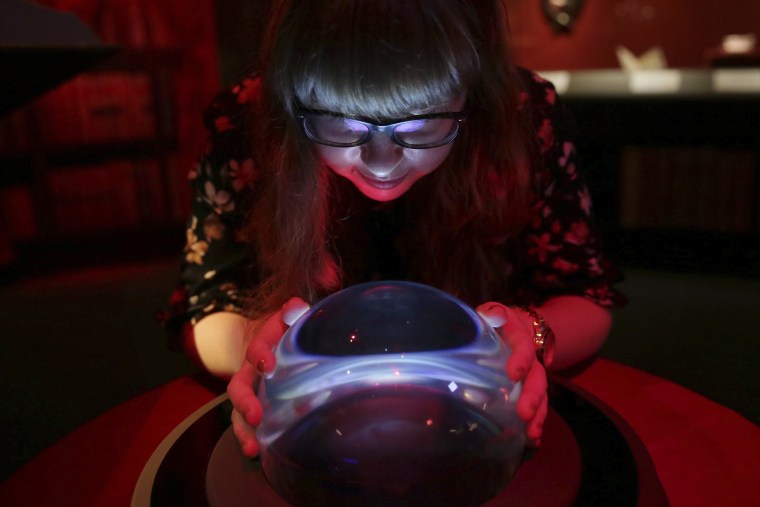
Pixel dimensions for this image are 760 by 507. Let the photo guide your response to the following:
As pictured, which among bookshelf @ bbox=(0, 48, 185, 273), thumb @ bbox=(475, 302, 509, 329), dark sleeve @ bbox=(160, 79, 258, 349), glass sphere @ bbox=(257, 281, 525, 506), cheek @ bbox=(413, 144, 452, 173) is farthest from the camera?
bookshelf @ bbox=(0, 48, 185, 273)

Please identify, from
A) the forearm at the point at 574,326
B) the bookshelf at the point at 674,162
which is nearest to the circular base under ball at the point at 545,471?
the forearm at the point at 574,326

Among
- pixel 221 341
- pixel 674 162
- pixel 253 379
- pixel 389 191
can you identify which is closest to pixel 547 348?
pixel 389 191

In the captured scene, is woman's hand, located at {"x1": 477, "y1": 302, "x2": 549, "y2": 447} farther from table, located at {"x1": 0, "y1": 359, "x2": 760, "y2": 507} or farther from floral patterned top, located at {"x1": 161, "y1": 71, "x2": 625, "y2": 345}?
floral patterned top, located at {"x1": 161, "y1": 71, "x2": 625, "y2": 345}

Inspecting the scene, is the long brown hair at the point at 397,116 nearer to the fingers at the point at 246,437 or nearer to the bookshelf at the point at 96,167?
the fingers at the point at 246,437

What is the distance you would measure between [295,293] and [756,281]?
2.45m

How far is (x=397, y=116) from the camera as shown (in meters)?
0.76

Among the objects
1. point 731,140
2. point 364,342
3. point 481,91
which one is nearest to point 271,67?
point 481,91

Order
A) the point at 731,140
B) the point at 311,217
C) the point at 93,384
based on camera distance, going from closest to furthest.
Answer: the point at 311,217 → the point at 93,384 → the point at 731,140

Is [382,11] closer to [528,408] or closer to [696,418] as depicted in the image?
[528,408]

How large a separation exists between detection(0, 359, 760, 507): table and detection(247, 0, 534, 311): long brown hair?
0.75 ft

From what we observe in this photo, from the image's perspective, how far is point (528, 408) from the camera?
2.09 ft

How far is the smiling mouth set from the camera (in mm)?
844

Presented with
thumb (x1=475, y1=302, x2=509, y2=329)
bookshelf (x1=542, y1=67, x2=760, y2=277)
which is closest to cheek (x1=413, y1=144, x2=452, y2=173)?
thumb (x1=475, y1=302, x2=509, y2=329)

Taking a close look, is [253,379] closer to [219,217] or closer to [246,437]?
[246,437]
